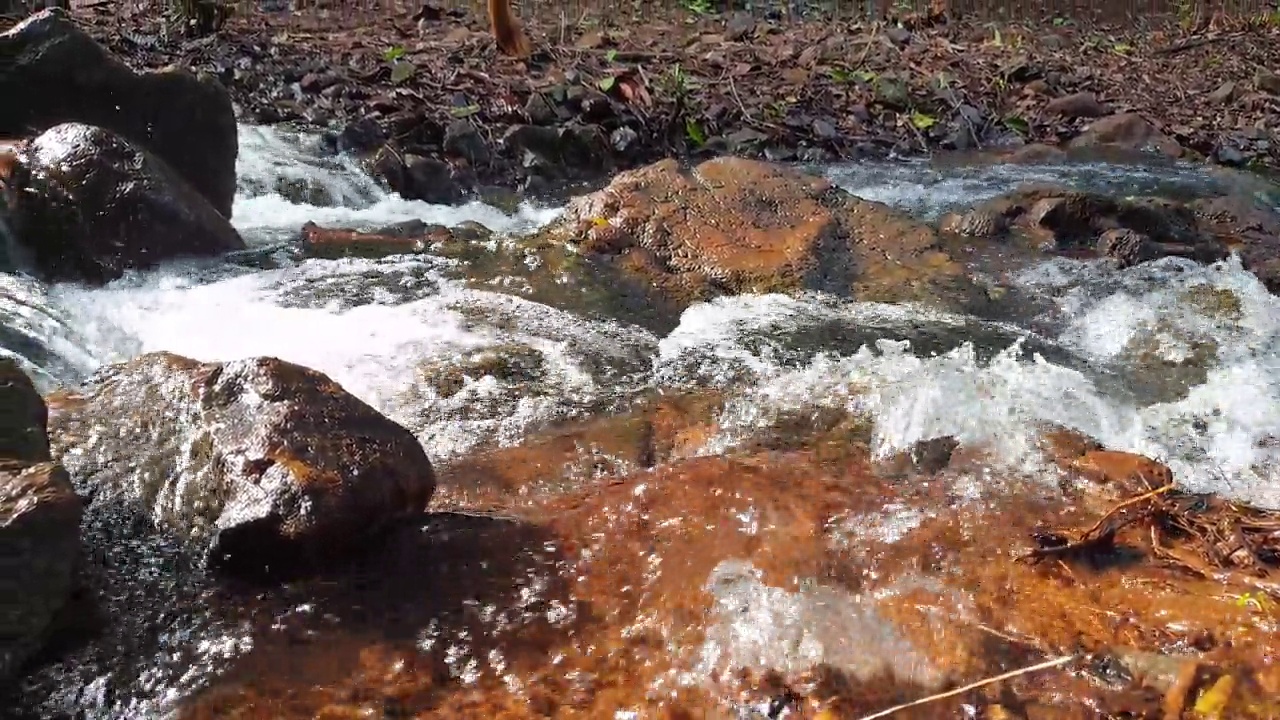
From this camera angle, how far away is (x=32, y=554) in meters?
1.93

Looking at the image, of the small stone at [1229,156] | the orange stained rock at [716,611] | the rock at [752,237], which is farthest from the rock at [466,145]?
the small stone at [1229,156]

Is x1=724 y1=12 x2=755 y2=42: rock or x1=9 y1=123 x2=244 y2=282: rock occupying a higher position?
x1=9 y1=123 x2=244 y2=282: rock

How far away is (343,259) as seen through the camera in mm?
5312

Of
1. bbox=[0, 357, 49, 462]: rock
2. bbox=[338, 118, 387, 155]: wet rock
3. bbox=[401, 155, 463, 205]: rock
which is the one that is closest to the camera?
bbox=[0, 357, 49, 462]: rock

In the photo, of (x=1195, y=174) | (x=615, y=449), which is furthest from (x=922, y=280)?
(x=1195, y=174)

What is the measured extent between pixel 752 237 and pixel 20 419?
3.53 meters

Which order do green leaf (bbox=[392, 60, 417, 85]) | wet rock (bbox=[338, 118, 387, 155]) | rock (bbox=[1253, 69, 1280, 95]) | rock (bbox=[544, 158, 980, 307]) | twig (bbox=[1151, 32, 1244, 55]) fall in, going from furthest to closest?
twig (bbox=[1151, 32, 1244, 55])
rock (bbox=[1253, 69, 1280, 95])
green leaf (bbox=[392, 60, 417, 85])
wet rock (bbox=[338, 118, 387, 155])
rock (bbox=[544, 158, 980, 307])

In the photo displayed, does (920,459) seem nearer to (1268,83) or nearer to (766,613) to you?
(766,613)

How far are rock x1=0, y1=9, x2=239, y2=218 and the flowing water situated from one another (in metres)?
0.46

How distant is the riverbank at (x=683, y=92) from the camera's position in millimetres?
7832

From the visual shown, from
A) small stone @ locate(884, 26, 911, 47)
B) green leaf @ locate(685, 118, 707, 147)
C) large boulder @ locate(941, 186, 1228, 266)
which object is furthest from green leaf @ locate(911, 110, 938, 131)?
large boulder @ locate(941, 186, 1228, 266)

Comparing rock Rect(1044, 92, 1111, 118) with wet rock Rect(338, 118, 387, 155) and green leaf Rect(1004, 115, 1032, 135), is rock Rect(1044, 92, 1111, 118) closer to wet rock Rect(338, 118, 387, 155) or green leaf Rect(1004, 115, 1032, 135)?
green leaf Rect(1004, 115, 1032, 135)

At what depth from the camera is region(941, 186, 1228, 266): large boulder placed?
5922 mm

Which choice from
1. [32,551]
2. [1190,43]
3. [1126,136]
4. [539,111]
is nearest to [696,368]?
[32,551]
